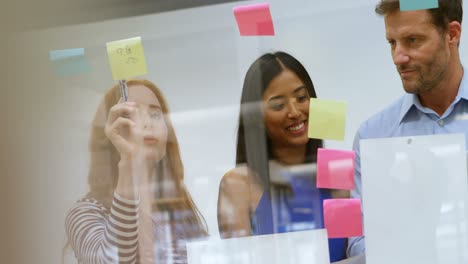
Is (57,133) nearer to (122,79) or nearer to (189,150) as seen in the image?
(122,79)

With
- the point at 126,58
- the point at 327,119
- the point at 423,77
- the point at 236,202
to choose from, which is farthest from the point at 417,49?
the point at 126,58

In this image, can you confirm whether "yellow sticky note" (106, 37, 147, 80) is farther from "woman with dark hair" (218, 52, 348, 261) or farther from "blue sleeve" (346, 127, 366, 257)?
"blue sleeve" (346, 127, 366, 257)

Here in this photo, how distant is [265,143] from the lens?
3.99ft

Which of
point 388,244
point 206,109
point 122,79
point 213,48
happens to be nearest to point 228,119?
point 206,109

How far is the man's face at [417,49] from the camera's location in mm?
1128

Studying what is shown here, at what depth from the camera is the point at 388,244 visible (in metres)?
1.13

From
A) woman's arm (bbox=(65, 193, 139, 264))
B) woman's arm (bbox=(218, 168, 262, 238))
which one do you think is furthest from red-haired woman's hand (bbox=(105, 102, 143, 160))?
woman's arm (bbox=(218, 168, 262, 238))


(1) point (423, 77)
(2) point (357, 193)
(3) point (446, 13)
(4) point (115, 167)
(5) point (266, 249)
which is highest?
(3) point (446, 13)

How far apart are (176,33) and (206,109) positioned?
7.4 inches

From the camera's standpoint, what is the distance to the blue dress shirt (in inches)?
44.0

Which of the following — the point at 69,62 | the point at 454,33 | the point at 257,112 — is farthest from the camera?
the point at 69,62

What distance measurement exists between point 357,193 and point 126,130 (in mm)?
542

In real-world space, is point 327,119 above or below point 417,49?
below

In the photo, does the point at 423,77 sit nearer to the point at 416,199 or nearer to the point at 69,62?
the point at 416,199
